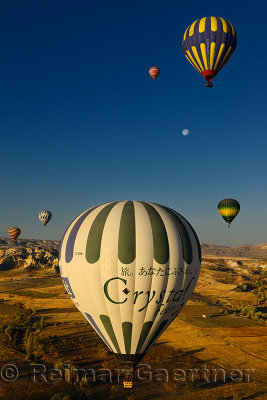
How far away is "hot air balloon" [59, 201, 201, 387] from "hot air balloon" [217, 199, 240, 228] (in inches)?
1328

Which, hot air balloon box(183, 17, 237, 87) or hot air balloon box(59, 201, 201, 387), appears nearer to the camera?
hot air balloon box(59, 201, 201, 387)

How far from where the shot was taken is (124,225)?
43.7 ft

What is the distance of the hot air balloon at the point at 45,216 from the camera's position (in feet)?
228

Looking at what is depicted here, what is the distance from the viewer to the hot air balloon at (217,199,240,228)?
151 feet

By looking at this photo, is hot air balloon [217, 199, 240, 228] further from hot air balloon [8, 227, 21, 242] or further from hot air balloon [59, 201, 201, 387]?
hot air balloon [8, 227, 21, 242]

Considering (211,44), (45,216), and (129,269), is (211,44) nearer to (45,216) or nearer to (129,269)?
(129,269)

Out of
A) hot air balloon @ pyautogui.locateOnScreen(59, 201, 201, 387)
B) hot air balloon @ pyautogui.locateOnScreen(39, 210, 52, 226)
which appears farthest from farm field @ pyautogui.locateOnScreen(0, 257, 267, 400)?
hot air balloon @ pyautogui.locateOnScreen(39, 210, 52, 226)

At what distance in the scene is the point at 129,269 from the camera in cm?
1294

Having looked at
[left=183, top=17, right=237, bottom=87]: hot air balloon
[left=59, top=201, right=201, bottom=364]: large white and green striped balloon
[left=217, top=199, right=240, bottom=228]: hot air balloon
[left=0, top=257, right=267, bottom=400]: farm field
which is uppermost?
[left=183, top=17, right=237, bottom=87]: hot air balloon

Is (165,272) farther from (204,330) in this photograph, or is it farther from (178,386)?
(204,330)

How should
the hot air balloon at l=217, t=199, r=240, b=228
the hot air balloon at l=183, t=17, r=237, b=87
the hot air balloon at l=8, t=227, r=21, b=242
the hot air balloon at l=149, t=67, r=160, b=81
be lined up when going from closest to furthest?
the hot air balloon at l=183, t=17, r=237, b=87
the hot air balloon at l=149, t=67, r=160, b=81
the hot air balloon at l=217, t=199, r=240, b=228
the hot air balloon at l=8, t=227, r=21, b=242

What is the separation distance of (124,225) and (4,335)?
19042 mm

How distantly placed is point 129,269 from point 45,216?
201 ft

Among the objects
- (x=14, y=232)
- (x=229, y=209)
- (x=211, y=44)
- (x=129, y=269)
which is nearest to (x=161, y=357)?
(x=129, y=269)
